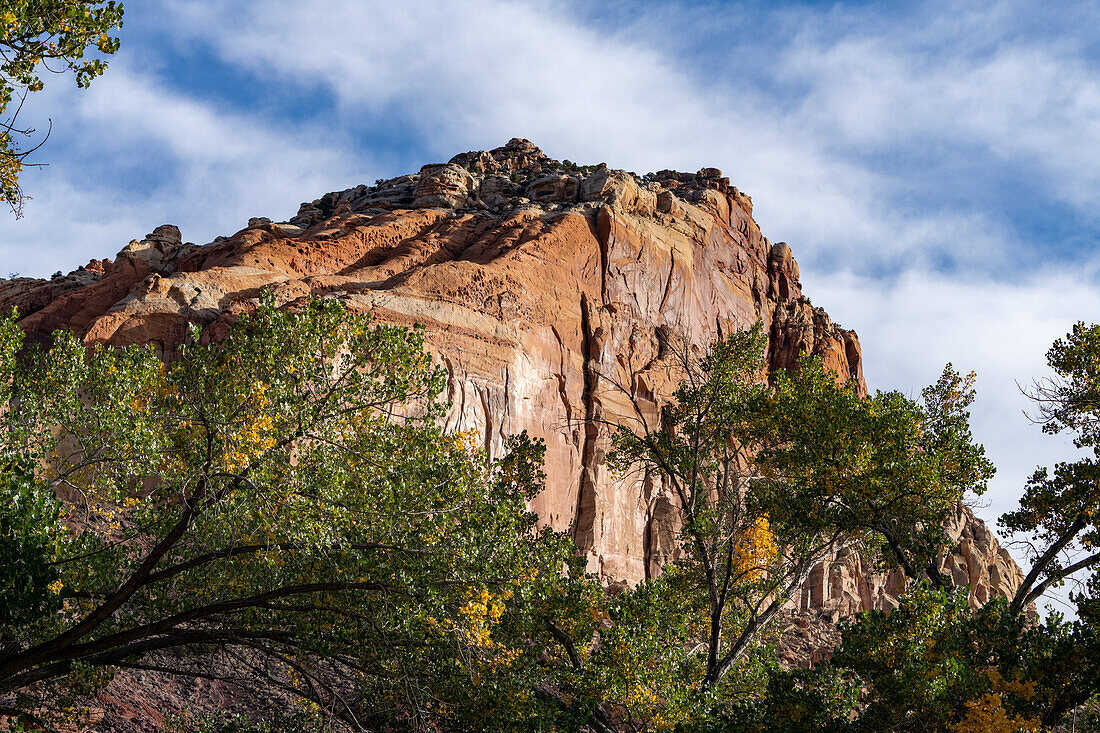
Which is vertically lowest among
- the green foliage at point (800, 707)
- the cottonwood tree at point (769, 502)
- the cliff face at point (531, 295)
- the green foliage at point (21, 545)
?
the green foliage at point (800, 707)

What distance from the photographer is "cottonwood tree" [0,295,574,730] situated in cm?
1209

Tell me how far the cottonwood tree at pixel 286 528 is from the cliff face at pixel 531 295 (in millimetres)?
21157

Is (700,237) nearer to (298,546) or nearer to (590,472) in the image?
(590,472)

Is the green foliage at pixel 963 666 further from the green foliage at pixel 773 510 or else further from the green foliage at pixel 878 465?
the green foliage at pixel 878 465

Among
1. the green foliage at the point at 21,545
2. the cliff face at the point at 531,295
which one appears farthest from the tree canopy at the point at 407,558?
the cliff face at the point at 531,295

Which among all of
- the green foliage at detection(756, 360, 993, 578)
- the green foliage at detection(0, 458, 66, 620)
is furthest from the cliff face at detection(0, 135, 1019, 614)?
the green foliage at detection(0, 458, 66, 620)

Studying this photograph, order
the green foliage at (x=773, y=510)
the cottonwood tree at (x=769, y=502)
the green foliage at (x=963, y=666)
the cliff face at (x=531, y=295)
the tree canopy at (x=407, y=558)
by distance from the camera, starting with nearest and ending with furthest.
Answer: the green foliage at (x=963, y=666)
the tree canopy at (x=407, y=558)
the green foliage at (x=773, y=510)
the cottonwood tree at (x=769, y=502)
the cliff face at (x=531, y=295)

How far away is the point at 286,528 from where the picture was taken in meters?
11.9

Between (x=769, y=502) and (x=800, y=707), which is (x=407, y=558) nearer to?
(x=800, y=707)

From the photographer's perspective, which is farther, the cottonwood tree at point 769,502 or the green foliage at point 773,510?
the cottonwood tree at point 769,502

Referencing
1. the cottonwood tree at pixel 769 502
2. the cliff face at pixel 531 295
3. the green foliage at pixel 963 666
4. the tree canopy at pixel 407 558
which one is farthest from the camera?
the cliff face at pixel 531 295

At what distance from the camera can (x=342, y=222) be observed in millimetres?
51688

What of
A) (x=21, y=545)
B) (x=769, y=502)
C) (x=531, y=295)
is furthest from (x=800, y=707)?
(x=531, y=295)

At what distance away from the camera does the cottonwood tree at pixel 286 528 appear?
12.1 metres
